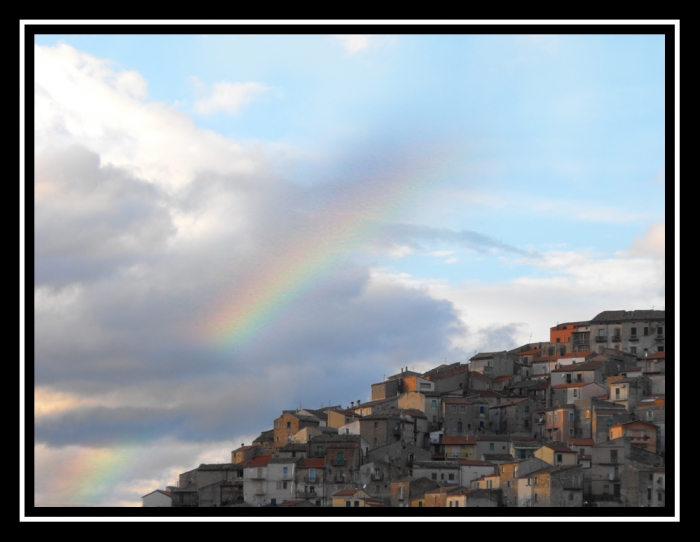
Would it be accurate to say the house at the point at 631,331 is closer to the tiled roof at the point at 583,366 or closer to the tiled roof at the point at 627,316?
the tiled roof at the point at 627,316

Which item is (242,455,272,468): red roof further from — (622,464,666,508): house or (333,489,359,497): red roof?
(622,464,666,508): house

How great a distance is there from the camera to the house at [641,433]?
137 ft

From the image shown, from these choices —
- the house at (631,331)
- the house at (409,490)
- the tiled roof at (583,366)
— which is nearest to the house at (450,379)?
the tiled roof at (583,366)

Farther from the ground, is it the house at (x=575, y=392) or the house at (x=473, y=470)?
the house at (x=575, y=392)

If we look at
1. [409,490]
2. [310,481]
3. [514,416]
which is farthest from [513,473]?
[514,416]

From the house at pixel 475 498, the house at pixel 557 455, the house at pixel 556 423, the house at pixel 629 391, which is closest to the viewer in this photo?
the house at pixel 475 498

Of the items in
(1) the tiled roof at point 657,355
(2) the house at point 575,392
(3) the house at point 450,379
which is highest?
(1) the tiled roof at point 657,355

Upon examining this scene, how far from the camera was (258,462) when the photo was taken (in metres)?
43.0

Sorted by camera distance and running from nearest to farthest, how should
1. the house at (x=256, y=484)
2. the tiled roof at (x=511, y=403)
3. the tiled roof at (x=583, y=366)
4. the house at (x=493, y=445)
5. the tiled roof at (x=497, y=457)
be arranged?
1. the house at (x=256, y=484)
2. the tiled roof at (x=497, y=457)
3. the house at (x=493, y=445)
4. the tiled roof at (x=511, y=403)
5. the tiled roof at (x=583, y=366)

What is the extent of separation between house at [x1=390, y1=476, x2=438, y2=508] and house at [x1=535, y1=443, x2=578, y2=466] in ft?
12.7

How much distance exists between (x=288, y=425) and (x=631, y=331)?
55.2 ft

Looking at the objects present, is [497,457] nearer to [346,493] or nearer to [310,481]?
[346,493]

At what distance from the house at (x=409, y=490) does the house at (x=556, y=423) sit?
8.07 m
